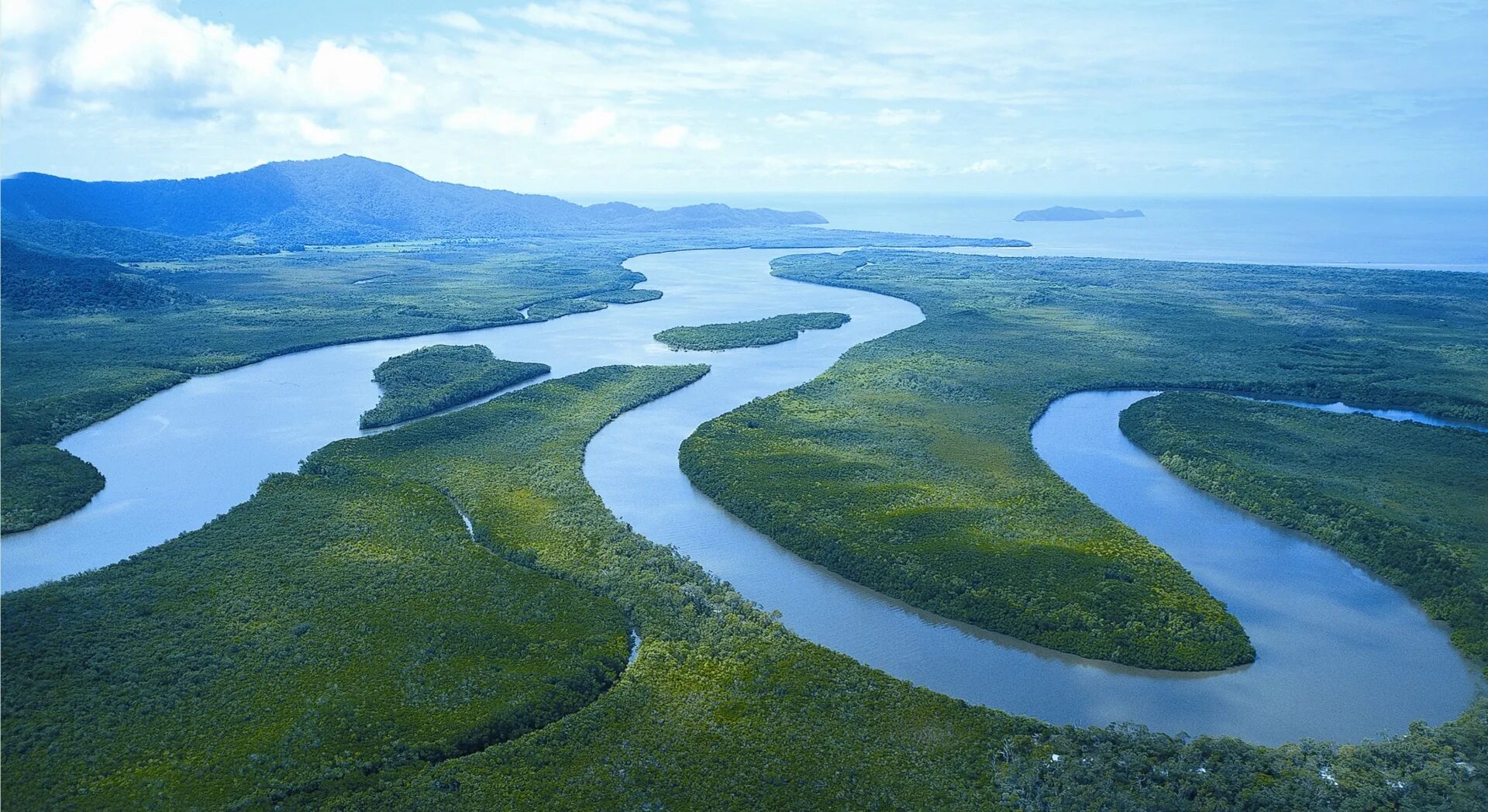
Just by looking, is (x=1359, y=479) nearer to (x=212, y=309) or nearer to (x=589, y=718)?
(x=589, y=718)

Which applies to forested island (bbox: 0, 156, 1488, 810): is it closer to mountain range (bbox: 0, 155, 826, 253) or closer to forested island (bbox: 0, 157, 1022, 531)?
forested island (bbox: 0, 157, 1022, 531)

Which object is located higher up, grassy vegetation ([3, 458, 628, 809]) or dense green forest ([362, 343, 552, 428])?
dense green forest ([362, 343, 552, 428])

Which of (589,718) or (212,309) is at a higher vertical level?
(212,309)

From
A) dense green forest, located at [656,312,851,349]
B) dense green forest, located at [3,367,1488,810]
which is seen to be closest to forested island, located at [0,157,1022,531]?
dense green forest, located at [3,367,1488,810]

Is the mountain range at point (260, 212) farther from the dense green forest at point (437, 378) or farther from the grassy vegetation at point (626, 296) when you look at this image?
the dense green forest at point (437, 378)

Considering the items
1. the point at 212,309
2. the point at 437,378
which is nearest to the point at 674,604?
the point at 437,378

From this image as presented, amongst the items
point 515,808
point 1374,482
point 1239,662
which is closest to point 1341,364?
point 1374,482
